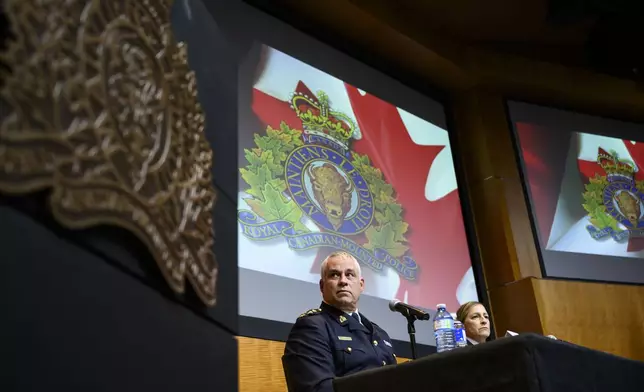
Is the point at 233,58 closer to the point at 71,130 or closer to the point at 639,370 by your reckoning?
the point at 71,130

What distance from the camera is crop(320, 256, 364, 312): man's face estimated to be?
2.12 metres

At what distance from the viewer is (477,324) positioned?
2672mm

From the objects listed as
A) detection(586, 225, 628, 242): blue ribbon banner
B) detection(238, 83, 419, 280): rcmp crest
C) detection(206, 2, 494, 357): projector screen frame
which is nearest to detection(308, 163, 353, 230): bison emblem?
detection(238, 83, 419, 280): rcmp crest

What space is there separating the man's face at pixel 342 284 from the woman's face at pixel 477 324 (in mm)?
730

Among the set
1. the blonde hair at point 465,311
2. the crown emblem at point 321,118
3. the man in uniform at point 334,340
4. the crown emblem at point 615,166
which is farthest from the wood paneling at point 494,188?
the man in uniform at point 334,340

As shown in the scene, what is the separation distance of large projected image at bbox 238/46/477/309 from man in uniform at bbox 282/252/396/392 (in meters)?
0.74

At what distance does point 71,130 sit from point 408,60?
4187mm

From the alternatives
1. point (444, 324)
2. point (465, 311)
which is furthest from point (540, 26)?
point (444, 324)

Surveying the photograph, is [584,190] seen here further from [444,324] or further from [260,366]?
[260,366]

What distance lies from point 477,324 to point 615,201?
266 cm

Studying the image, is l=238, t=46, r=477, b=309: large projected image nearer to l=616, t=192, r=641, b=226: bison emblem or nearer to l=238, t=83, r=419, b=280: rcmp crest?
l=238, t=83, r=419, b=280: rcmp crest

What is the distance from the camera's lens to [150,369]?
71 centimetres

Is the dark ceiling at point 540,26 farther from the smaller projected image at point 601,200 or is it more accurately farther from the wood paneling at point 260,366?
the wood paneling at point 260,366

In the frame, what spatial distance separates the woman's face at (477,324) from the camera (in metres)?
2.66
